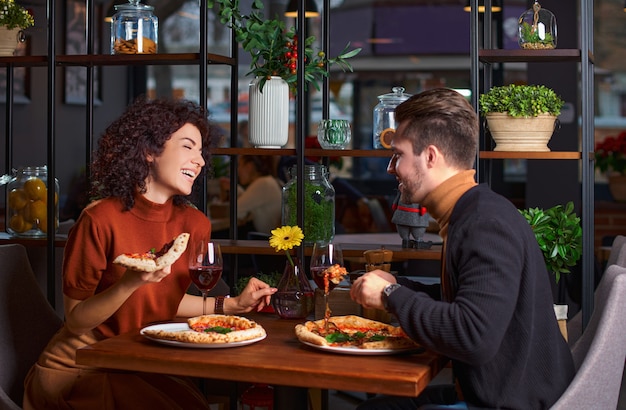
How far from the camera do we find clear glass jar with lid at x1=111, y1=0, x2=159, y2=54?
365cm

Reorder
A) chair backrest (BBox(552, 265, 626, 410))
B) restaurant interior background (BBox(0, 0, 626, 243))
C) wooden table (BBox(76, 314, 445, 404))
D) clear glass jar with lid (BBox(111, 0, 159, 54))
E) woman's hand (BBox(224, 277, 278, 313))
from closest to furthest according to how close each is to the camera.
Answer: wooden table (BBox(76, 314, 445, 404)) → chair backrest (BBox(552, 265, 626, 410)) → woman's hand (BBox(224, 277, 278, 313)) → clear glass jar with lid (BBox(111, 0, 159, 54)) → restaurant interior background (BBox(0, 0, 626, 243))

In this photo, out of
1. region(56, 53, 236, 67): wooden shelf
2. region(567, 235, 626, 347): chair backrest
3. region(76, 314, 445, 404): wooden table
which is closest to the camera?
region(76, 314, 445, 404): wooden table

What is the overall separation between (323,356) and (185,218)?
2.88 feet

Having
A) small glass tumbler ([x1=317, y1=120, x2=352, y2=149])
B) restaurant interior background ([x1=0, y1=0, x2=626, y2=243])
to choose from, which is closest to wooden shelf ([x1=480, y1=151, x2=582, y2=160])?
small glass tumbler ([x1=317, y1=120, x2=352, y2=149])

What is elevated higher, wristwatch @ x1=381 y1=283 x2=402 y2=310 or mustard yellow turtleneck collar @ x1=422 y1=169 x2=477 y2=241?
mustard yellow turtleneck collar @ x1=422 y1=169 x2=477 y2=241

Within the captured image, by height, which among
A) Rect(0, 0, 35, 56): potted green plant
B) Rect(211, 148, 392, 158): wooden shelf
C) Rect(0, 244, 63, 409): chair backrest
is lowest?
Rect(0, 244, 63, 409): chair backrest

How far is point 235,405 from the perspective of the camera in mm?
3424

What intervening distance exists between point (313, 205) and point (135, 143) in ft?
2.90

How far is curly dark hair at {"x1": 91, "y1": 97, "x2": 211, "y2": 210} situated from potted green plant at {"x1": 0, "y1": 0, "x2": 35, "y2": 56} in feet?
4.04

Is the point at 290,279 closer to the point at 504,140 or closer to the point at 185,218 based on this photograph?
the point at 185,218

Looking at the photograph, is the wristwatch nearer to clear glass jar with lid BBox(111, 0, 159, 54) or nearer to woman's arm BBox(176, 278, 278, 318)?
woman's arm BBox(176, 278, 278, 318)

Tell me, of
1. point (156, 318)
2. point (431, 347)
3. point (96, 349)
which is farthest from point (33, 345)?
point (431, 347)

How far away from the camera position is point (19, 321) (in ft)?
9.70

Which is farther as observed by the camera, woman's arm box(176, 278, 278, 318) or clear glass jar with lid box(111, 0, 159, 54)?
clear glass jar with lid box(111, 0, 159, 54)
